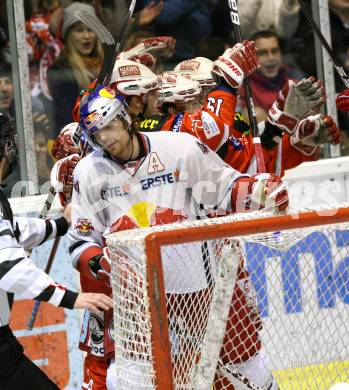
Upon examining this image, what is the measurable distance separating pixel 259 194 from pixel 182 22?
249cm

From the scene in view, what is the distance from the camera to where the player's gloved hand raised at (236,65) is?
4180 mm

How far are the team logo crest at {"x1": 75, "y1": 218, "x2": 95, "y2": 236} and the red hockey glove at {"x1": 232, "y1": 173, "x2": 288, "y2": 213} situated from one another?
50 centimetres

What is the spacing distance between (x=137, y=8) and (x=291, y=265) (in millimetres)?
2273

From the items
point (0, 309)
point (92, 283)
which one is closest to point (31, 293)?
point (0, 309)

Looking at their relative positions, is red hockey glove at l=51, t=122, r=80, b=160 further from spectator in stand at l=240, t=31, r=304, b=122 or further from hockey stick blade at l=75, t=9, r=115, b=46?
spectator in stand at l=240, t=31, r=304, b=122

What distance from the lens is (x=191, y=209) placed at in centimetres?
388

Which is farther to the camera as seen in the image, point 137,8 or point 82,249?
point 137,8

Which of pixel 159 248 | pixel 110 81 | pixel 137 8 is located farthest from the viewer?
pixel 137 8

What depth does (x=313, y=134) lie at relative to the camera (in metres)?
4.29

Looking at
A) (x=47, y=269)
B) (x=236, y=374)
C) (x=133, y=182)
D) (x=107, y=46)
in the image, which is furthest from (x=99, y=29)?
(x=236, y=374)

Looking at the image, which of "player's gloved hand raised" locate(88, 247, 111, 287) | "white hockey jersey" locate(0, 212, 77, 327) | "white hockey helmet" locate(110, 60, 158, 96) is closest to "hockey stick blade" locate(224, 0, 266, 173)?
"white hockey helmet" locate(110, 60, 158, 96)

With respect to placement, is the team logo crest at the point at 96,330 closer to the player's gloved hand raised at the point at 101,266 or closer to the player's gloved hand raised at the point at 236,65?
the player's gloved hand raised at the point at 101,266

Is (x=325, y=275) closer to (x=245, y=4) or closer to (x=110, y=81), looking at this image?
(x=110, y=81)

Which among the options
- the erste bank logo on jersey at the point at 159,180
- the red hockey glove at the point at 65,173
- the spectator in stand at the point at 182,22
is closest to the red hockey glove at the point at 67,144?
the red hockey glove at the point at 65,173
